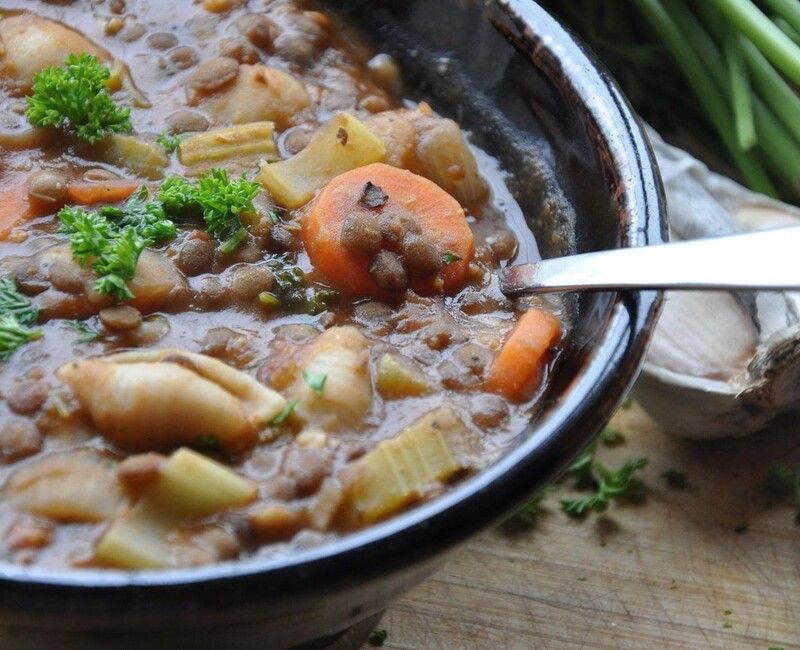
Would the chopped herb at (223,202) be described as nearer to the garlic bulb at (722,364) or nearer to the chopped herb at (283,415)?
the chopped herb at (283,415)

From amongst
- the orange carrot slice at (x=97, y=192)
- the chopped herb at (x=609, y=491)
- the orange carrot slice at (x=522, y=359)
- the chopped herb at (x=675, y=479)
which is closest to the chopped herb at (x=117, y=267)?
the orange carrot slice at (x=97, y=192)

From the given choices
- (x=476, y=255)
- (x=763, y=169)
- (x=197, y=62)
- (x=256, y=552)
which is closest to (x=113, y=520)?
(x=256, y=552)

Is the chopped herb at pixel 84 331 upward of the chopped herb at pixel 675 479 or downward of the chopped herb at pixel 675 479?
upward

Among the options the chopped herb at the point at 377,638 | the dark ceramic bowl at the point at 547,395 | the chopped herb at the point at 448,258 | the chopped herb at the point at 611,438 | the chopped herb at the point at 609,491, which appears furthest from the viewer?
the chopped herb at the point at 611,438

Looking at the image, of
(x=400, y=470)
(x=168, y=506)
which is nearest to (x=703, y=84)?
(x=400, y=470)

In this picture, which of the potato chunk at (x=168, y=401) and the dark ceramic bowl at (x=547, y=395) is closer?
the dark ceramic bowl at (x=547, y=395)

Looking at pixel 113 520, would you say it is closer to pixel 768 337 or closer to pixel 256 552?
pixel 256 552
